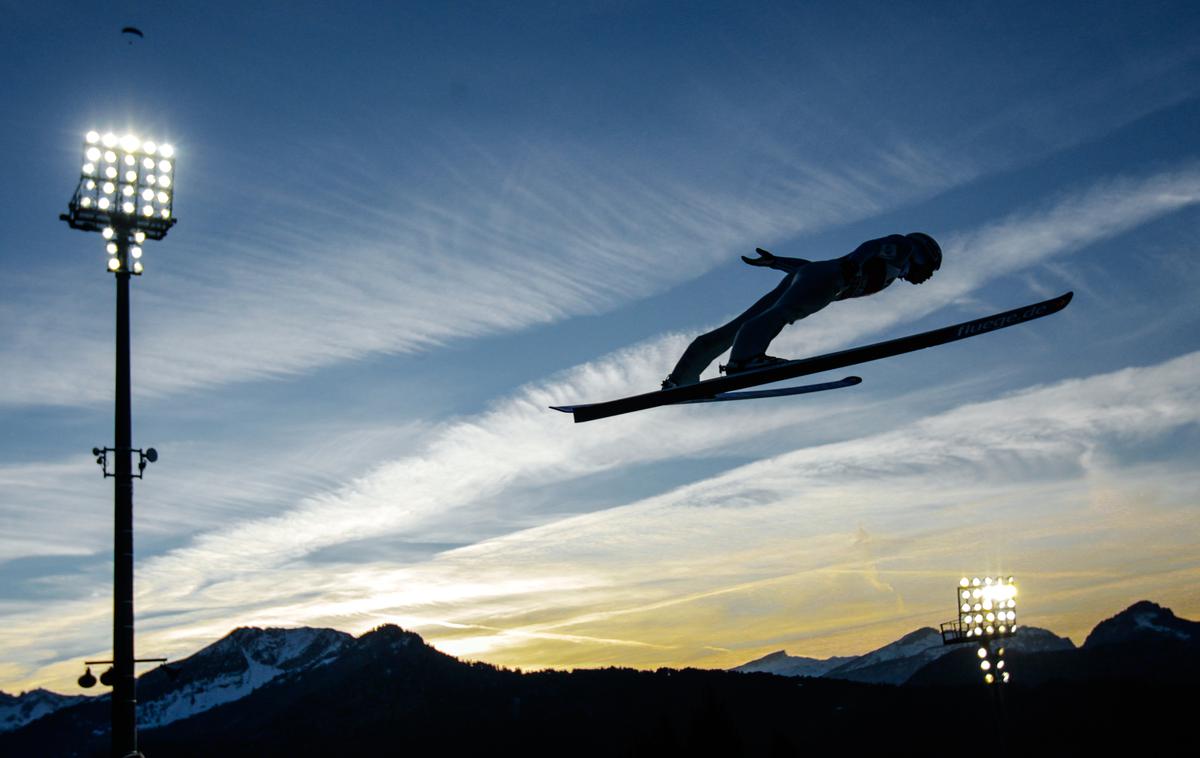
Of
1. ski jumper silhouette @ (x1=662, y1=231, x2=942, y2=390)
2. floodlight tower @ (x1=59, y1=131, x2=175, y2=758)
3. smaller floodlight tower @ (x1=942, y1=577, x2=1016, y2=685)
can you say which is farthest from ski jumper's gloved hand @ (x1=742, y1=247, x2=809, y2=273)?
smaller floodlight tower @ (x1=942, y1=577, x2=1016, y2=685)

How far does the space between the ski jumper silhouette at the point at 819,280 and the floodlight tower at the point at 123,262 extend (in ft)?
27.2

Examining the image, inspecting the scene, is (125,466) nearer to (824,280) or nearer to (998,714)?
(824,280)

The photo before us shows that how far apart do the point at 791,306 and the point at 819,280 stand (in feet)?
1.25

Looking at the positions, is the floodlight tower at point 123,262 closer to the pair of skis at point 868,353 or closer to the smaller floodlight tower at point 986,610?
the pair of skis at point 868,353

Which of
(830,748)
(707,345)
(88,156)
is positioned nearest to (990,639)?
(707,345)

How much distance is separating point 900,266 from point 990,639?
30.4 meters

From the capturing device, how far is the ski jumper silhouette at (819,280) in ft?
32.4

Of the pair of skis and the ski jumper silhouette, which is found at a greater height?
the ski jumper silhouette

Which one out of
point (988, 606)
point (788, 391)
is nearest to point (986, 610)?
point (988, 606)

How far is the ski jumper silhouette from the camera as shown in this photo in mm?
9883

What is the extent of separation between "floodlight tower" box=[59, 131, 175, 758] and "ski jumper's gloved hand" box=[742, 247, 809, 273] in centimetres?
856

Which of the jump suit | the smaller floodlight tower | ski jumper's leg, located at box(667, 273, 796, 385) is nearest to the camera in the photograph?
the jump suit

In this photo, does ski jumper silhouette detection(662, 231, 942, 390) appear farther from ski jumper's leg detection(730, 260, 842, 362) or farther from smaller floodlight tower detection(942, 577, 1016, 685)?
smaller floodlight tower detection(942, 577, 1016, 685)

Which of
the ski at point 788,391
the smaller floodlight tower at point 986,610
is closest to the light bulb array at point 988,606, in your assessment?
the smaller floodlight tower at point 986,610
